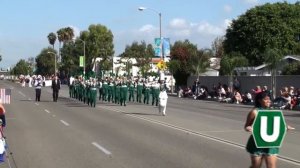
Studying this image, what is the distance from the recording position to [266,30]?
217 ft

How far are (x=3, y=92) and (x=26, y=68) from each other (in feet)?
467

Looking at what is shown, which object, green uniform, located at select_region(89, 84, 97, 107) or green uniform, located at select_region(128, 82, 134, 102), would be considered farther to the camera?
green uniform, located at select_region(128, 82, 134, 102)

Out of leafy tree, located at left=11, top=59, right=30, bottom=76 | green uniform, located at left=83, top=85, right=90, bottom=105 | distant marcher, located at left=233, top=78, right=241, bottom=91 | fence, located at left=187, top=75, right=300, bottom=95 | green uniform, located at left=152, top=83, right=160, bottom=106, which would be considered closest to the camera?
green uniform, located at left=152, top=83, right=160, bottom=106

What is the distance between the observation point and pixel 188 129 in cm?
1795

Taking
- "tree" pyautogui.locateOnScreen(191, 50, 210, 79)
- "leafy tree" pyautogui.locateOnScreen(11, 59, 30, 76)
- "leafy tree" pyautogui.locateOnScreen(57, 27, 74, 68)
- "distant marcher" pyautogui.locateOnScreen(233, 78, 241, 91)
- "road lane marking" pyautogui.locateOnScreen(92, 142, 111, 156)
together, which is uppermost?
"leafy tree" pyautogui.locateOnScreen(57, 27, 74, 68)

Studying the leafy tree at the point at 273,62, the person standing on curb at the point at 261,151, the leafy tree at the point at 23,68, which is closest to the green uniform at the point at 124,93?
the leafy tree at the point at 273,62

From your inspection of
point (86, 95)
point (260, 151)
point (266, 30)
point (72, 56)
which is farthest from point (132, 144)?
point (72, 56)

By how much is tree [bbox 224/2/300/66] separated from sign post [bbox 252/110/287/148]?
58.5 metres

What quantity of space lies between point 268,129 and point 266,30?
60.2 meters

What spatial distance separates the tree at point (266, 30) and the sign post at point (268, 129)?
192 ft

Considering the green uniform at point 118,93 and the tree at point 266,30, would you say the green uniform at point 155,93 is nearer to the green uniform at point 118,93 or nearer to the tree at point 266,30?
the green uniform at point 118,93

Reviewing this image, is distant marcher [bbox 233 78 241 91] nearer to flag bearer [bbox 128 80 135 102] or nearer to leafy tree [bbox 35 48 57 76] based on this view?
flag bearer [bbox 128 80 135 102]

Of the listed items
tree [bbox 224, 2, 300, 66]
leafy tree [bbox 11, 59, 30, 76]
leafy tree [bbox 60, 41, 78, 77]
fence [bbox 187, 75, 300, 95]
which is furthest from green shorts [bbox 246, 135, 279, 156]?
leafy tree [bbox 11, 59, 30, 76]

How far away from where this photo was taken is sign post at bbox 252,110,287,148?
753 centimetres
